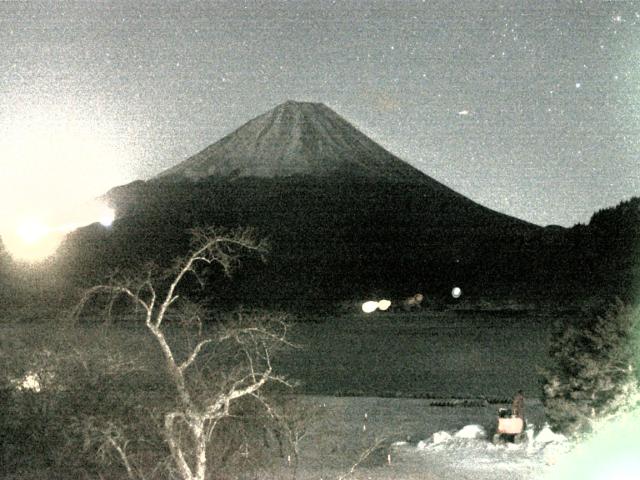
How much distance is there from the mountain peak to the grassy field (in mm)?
97902

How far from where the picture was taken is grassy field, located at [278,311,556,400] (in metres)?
32.6

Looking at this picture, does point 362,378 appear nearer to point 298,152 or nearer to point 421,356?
point 421,356

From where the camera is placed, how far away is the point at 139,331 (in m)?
50.7

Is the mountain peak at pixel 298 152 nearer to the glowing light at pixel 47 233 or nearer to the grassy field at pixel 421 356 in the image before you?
the glowing light at pixel 47 233

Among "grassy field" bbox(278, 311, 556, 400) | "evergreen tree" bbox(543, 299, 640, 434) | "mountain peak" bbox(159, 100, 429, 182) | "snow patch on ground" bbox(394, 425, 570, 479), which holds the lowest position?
"grassy field" bbox(278, 311, 556, 400)

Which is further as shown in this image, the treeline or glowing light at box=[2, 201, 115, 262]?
the treeline

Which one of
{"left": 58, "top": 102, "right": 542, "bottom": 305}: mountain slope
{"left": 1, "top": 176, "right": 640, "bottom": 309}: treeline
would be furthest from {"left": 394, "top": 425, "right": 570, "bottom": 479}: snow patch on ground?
{"left": 58, "top": 102, "right": 542, "bottom": 305}: mountain slope

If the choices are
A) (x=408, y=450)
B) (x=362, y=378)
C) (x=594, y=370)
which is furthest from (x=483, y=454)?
(x=362, y=378)

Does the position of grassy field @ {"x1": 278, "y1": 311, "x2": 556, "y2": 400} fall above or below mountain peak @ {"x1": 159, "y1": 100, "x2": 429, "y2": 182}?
below

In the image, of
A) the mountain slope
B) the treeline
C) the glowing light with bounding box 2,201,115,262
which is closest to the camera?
the glowing light with bounding box 2,201,115,262

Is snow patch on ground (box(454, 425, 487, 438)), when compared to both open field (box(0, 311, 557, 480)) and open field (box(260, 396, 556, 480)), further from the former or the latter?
open field (box(0, 311, 557, 480))

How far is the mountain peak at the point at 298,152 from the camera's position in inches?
6383

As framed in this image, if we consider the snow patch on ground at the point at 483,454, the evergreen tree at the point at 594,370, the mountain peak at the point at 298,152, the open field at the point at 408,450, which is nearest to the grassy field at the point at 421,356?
the evergreen tree at the point at 594,370

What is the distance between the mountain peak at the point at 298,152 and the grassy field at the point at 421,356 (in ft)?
321
